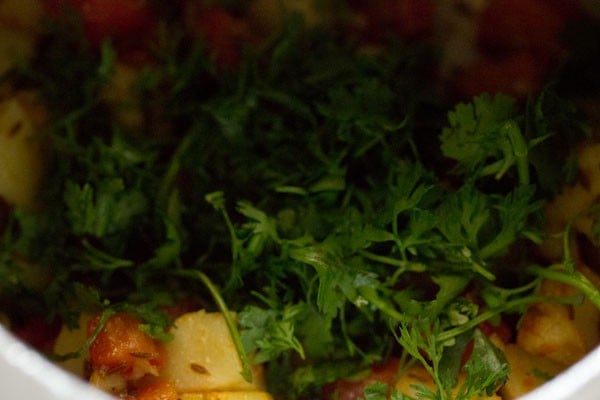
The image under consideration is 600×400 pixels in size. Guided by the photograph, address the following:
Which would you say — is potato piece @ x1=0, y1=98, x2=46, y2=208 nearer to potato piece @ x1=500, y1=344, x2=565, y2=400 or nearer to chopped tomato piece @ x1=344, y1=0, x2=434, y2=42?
chopped tomato piece @ x1=344, y1=0, x2=434, y2=42

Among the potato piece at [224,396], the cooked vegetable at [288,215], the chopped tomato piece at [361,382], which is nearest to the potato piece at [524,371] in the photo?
the cooked vegetable at [288,215]

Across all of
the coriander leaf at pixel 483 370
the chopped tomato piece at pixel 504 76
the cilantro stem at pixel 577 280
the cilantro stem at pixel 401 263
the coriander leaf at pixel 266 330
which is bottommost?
the coriander leaf at pixel 266 330

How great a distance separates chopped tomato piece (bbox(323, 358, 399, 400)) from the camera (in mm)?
820

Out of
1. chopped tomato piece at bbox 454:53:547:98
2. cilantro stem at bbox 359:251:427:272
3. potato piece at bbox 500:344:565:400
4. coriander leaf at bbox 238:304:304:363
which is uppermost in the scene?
chopped tomato piece at bbox 454:53:547:98

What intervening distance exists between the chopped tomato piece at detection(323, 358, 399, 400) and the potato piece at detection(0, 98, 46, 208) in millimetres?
408

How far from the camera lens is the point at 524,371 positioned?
2.60 ft

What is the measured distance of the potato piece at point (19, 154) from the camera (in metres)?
0.92

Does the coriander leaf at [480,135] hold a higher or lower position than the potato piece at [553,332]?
higher

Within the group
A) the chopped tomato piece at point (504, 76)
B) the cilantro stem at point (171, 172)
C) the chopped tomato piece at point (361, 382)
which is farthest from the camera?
the chopped tomato piece at point (504, 76)

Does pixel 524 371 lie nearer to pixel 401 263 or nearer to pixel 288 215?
pixel 401 263

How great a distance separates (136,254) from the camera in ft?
3.07

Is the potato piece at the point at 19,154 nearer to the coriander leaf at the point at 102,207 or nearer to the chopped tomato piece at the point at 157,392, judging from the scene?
the coriander leaf at the point at 102,207

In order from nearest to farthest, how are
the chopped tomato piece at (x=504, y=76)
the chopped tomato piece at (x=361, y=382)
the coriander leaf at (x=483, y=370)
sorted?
the coriander leaf at (x=483, y=370) < the chopped tomato piece at (x=361, y=382) < the chopped tomato piece at (x=504, y=76)

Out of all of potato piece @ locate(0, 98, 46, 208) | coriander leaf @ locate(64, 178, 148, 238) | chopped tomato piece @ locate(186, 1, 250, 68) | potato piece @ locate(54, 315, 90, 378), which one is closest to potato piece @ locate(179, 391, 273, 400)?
potato piece @ locate(54, 315, 90, 378)
